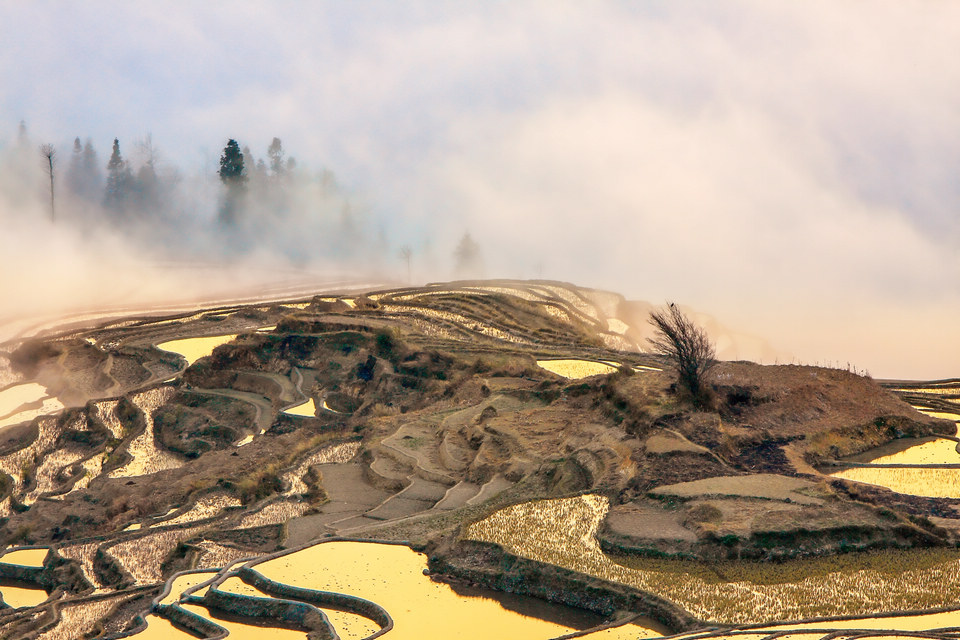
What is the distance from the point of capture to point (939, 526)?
893 inches

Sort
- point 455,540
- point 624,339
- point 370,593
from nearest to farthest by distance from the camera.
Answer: point 370,593
point 455,540
point 624,339

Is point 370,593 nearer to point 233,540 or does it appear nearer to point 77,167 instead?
point 233,540

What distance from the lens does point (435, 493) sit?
32969 mm

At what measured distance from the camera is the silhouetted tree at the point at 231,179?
364ft

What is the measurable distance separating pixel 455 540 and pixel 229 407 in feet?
88.0

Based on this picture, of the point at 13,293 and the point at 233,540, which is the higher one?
the point at 13,293

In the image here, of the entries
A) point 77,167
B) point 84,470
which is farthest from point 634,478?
point 77,167

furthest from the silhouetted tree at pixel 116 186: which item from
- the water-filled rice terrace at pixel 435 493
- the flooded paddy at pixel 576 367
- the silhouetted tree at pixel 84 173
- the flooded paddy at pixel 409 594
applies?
the flooded paddy at pixel 409 594

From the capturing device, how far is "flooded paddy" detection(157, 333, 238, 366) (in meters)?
55.9

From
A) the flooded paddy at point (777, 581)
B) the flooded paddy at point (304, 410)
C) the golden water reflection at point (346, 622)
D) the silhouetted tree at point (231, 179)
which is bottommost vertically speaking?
the golden water reflection at point (346, 622)

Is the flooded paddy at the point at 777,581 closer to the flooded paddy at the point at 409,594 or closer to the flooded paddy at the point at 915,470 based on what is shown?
the flooded paddy at the point at 409,594

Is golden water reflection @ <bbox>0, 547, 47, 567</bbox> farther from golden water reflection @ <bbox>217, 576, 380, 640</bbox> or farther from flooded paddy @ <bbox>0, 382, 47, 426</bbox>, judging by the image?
flooded paddy @ <bbox>0, 382, 47, 426</bbox>

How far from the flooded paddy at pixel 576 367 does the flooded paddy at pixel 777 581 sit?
21.0 meters

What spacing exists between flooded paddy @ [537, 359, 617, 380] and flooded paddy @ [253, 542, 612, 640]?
2067 centimetres
